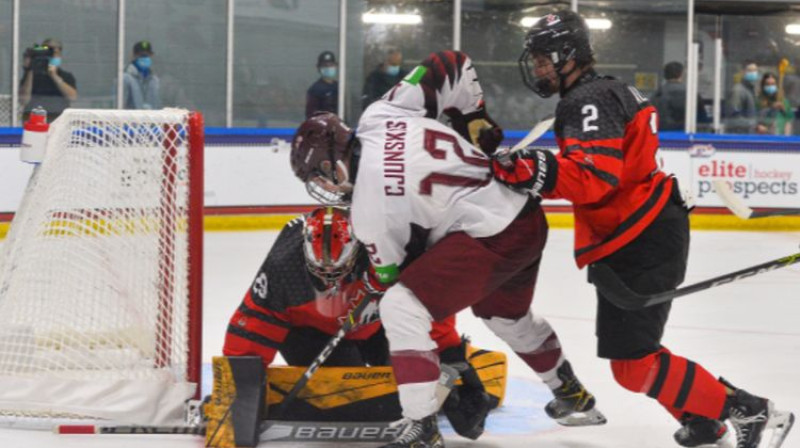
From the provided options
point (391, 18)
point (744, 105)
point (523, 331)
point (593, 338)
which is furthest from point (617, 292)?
point (744, 105)

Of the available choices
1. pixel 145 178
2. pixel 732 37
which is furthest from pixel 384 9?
pixel 145 178

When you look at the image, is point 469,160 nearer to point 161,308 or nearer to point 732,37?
point 161,308

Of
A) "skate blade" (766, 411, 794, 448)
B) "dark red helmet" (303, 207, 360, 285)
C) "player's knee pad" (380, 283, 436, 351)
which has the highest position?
"dark red helmet" (303, 207, 360, 285)

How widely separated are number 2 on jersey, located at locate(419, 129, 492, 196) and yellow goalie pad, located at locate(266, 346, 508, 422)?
1.85 feet

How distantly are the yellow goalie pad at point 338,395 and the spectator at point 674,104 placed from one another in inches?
272

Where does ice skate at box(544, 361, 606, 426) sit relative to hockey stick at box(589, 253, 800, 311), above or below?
below

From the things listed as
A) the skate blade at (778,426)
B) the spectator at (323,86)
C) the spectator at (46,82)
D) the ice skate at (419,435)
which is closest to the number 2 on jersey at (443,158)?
the ice skate at (419,435)

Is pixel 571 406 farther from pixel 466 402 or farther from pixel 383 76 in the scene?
pixel 383 76

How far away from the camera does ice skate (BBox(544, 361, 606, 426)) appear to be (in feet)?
11.4

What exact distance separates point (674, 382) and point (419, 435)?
1.92 feet

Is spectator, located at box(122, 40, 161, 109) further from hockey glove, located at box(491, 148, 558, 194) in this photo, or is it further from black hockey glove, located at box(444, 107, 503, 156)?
hockey glove, located at box(491, 148, 558, 194)

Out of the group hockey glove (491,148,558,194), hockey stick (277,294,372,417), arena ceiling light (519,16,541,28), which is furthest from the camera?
arena ceiling light (519,16,541,28)

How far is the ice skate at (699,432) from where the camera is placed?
3246mm

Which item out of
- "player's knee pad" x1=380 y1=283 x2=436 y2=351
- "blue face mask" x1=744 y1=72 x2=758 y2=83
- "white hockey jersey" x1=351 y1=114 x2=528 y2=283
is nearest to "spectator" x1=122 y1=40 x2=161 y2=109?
"blue face mask" x1=744 y1=72 x2=758 y2=83
